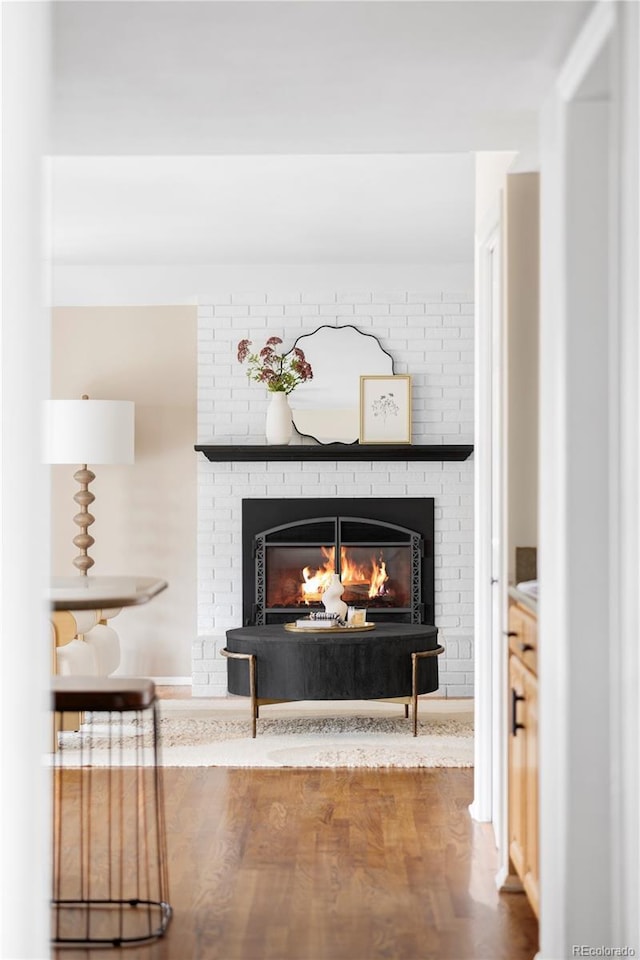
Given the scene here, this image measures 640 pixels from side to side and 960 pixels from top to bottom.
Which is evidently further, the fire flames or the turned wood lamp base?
the fire flames

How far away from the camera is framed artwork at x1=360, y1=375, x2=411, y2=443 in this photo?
671 centimetres

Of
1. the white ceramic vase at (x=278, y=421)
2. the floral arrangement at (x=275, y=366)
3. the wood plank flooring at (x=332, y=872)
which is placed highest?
the floral arrangement at (x=275, y=366)

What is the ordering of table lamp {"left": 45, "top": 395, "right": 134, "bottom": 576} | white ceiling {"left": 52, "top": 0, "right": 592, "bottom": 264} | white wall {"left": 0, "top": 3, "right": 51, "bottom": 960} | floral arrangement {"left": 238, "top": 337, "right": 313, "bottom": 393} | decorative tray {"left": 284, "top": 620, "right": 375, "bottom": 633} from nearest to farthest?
white wall {"left": 0, "top": 3, "right": 51, "bottom": 960} → white ceiling {"left": 52, "top": 0, "right": 592, "bottom": 264} → decorative tray {"left": 284, "top": 620, "right": 375, "bottom": 633} → table lamp {"left": 45, "top": 395, "right": 134, "bottom": 576} → floral arrangement {"left": 238, "top": 337, "right": 313, "bottom": 393}

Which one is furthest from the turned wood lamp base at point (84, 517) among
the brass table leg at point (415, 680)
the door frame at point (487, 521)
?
the door frame at point (487, 521)

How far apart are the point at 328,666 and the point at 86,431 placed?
2.09m

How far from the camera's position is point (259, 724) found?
19.0 ft

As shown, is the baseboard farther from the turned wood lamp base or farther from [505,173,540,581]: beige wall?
[505,173,540,581]: beige wall

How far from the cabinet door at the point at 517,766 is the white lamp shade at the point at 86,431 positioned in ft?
11.8

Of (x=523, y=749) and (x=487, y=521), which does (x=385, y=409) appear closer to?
(x=487, y=521)

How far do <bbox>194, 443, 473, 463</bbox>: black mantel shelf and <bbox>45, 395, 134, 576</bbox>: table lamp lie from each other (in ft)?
1.53

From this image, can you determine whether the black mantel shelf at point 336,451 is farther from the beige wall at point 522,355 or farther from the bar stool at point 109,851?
the beige wall at point 522,355

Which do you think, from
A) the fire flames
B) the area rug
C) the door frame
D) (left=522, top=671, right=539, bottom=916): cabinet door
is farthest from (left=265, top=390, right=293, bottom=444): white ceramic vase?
(left=522, top=671, right=539, bottom=916): cabinet door

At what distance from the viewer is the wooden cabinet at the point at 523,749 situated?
114 inches

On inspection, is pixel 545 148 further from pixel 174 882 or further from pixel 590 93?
pixel 174 882
